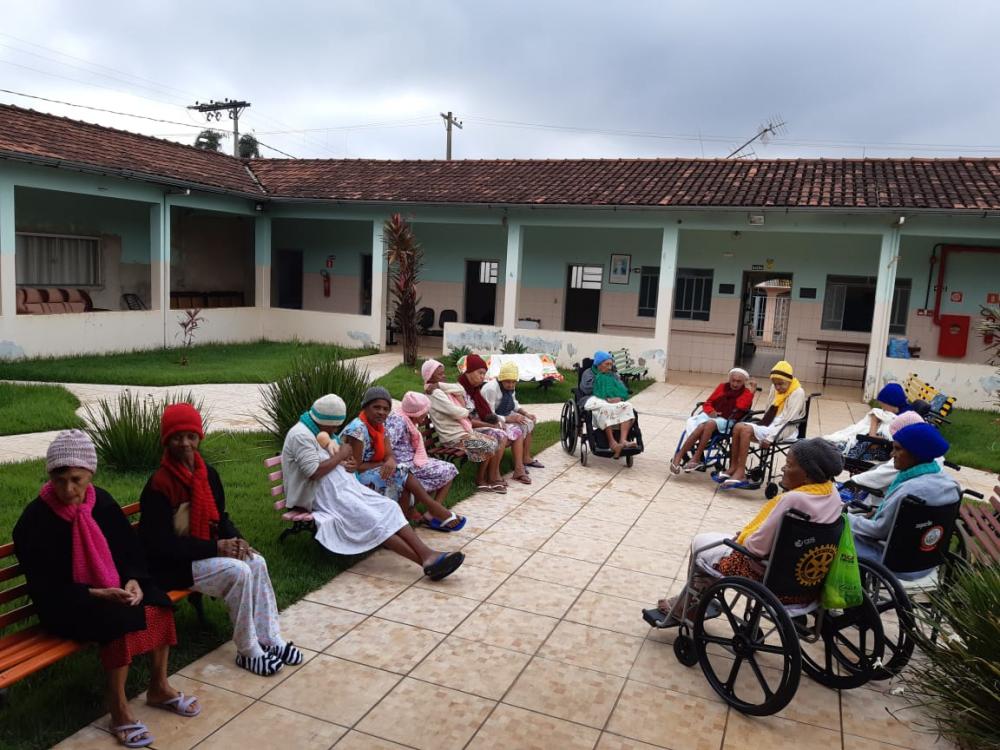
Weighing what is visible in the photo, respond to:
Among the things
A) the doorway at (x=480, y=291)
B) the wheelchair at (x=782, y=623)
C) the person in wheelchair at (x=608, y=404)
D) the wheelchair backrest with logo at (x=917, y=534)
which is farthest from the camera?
the doorway at (x=480, y=291)

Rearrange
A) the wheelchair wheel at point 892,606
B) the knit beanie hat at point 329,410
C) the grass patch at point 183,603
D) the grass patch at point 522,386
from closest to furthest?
the grass patch at point 183,603 < the wheelchair wheel at point 892,606 < the knit beanie hat at point 329,410 < the grass patch at point 522,386

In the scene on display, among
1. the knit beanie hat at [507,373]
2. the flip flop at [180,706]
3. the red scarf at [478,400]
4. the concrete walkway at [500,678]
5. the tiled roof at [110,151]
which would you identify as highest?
the tiled roof at [110,151]

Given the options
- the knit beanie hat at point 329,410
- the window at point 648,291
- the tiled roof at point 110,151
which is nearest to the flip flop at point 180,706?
the knit beanie hat at point 329,410

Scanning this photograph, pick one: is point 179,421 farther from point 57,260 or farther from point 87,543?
point 57,260

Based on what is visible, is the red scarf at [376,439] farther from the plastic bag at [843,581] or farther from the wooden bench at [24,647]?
the plastic bag at [843,581]

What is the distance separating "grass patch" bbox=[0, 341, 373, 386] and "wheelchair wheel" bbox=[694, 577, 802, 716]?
579 cm

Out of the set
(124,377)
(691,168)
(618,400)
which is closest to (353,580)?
(618,400)

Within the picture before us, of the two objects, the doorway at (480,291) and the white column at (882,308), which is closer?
the white column at (882,308)

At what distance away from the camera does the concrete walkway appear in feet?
10.6

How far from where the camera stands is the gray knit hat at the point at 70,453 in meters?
2.95

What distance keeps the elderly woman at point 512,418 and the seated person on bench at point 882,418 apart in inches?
110

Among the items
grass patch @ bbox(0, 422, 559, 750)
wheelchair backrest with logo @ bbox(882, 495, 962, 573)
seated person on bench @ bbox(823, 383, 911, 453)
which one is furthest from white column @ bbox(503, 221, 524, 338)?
wheelchair backrest with logo @ bbox(882, 495, 962, 573)

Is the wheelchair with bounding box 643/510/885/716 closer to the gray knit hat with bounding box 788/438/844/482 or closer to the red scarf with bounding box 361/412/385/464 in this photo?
the gray knit hat with bounding box 788/438/844/482

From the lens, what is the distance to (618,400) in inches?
313
